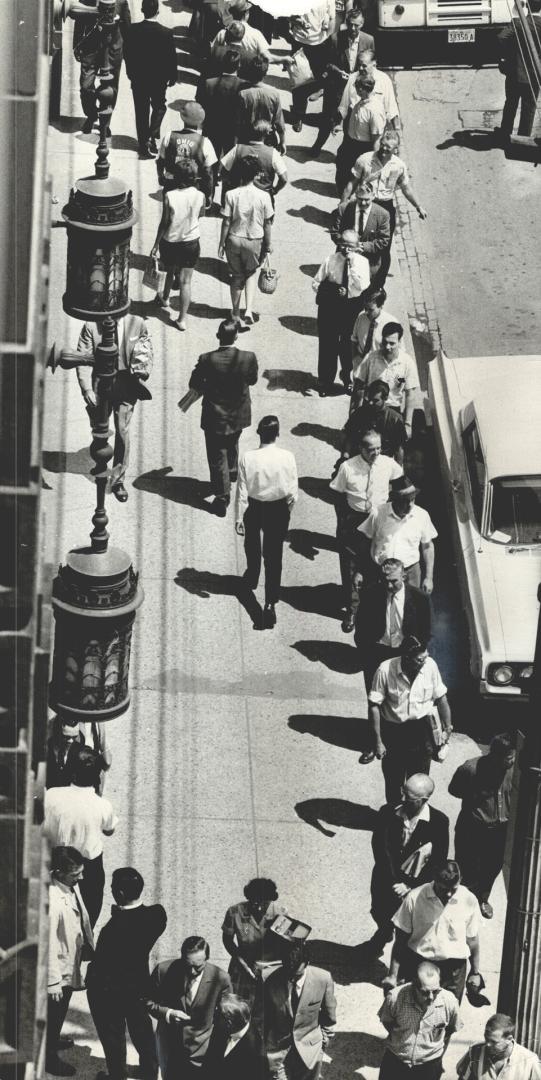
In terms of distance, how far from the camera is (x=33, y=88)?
5.46 meters

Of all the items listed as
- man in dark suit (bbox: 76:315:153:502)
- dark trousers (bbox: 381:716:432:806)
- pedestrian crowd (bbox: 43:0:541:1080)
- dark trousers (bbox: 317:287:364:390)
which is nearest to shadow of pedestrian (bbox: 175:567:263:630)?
pedestrian crowd (bbox: 43:0:541:1080)

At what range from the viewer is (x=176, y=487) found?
57.4 ft

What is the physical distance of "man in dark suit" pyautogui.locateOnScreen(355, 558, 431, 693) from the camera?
14406 millimetres

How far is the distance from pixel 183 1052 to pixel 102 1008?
544 millimetres

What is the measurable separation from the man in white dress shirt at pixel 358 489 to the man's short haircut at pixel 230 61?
6.54 m

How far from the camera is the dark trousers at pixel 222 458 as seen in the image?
16469 mm

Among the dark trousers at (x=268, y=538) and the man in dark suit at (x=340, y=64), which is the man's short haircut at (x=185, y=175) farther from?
the man in dark suit at (x=340, y=64)

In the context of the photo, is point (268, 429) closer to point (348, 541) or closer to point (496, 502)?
point (348, 541)

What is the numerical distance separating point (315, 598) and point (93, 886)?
473cm

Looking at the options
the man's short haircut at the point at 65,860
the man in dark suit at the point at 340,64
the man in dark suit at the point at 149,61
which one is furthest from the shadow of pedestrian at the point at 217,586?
the man in dark suit at the point at 340,64

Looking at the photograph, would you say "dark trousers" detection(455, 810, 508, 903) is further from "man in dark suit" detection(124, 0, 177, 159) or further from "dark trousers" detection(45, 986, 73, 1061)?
"man in dark suit" detection(124, 0, 177, 159)

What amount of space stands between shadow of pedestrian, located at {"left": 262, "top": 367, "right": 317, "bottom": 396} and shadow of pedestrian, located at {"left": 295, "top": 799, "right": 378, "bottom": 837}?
554 centimetres

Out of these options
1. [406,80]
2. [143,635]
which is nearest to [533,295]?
[406,80]

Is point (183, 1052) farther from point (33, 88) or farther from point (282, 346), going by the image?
point (282, 346)
